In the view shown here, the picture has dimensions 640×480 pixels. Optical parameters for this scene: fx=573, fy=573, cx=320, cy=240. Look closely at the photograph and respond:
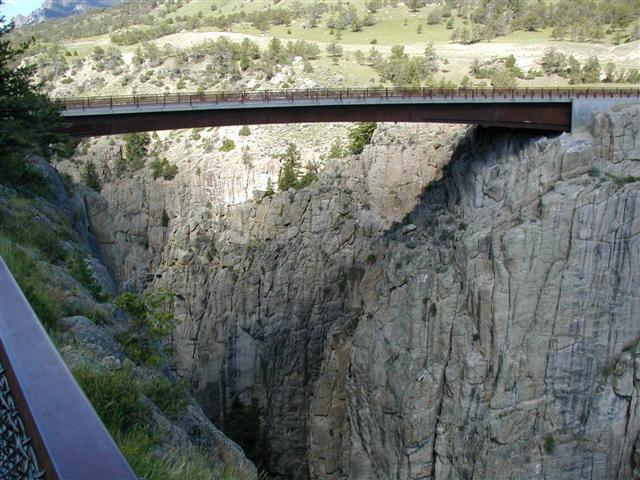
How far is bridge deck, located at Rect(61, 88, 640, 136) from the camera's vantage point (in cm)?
2827

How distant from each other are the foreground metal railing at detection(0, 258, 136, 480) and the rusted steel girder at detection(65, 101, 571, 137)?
2618 centimetres

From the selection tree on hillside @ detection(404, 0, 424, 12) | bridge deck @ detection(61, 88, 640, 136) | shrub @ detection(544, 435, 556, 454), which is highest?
tree on hillside @ detection(404, 0, 424, 12)

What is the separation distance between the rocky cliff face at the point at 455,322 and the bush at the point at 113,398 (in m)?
23.8

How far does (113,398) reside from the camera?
5.91 metres

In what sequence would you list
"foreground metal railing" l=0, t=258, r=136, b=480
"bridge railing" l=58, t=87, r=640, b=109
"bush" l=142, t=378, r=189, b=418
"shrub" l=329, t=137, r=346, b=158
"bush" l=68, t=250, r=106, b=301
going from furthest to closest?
"shrub" l=329, t=137, r=346, b=158 → "bridge railing" l=58, t=87, r=640, b=109 → "bush" l=68, t=250, r=106, b=301 → "bush" l=142, t=378, r=189, b=418 → "foreground metal railing" l=0, t=258, r=136, b=480

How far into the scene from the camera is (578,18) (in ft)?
225

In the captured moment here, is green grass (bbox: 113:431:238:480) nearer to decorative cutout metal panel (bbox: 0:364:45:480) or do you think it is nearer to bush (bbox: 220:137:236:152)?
decorative cutout metal panel (bbox: 0:364:45:480)

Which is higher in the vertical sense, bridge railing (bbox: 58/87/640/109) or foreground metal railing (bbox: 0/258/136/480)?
foreground metal railing (bbox: 0/258/136/480)

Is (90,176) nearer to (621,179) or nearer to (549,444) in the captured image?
(621,179)

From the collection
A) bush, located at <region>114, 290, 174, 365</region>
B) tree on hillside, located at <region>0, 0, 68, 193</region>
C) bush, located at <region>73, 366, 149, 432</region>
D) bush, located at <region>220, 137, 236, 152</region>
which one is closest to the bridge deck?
tree on hillside, located at <region>0, 0, 68, 193</region>

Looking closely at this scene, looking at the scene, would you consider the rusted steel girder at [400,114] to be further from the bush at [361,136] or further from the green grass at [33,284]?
the green grass at [33,284]

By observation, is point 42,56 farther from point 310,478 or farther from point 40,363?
point 40,363

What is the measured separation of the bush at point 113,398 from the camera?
5.66m

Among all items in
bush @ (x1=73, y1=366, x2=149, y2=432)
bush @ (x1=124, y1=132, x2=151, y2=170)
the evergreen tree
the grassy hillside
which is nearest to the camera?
bush @ (x1=73, y1=366, x2=149, y2=432)
